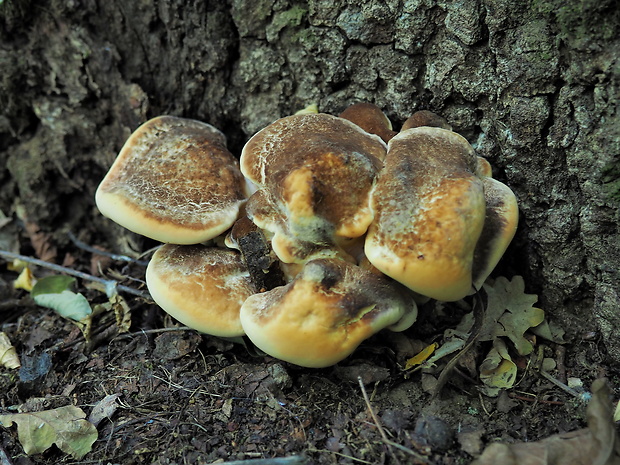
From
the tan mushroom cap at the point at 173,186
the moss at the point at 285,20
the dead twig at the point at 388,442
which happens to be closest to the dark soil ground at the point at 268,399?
the dead twig at the point at 388,442

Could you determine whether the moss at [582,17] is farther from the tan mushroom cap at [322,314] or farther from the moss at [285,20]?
the tan mushroom cap at [322,314]

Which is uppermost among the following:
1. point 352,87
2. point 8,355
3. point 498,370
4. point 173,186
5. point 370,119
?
point 352,87

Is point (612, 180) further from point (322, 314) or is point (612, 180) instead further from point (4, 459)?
point (4, 459)

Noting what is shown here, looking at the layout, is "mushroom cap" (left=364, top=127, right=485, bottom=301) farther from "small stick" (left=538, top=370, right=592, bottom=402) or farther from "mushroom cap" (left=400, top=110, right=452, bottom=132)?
"small stick" (left=538, top=370, right=592, bottom=402)

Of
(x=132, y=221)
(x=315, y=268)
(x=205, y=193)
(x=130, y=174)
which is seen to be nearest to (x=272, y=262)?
(x=315, y=268)

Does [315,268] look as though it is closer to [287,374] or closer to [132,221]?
[287,374]

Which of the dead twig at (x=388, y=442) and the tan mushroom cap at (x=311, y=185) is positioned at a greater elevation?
the tan mushroom cap at (x=311, y=185)

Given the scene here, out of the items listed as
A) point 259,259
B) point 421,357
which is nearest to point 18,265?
point 259,259
